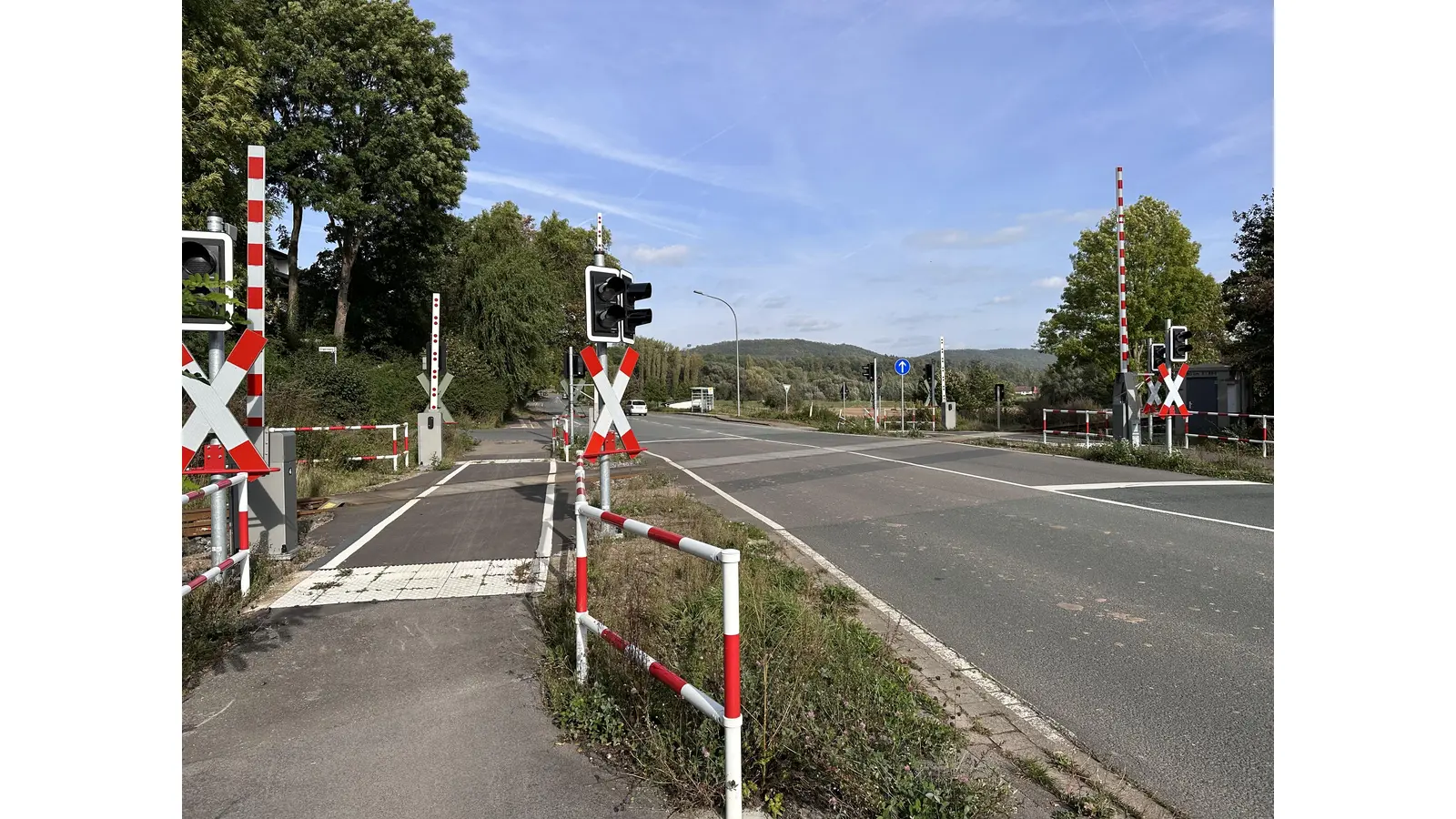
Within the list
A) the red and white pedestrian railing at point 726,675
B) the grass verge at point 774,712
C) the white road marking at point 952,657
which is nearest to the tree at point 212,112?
the white road marking at point 952,657

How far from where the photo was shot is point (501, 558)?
766cm

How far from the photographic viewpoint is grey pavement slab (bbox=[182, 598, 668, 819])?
3.17 metres

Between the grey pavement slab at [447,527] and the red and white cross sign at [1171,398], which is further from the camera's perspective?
the red and white cross sign at [1171,398]

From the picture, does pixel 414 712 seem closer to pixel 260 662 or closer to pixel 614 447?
pixel 260 662

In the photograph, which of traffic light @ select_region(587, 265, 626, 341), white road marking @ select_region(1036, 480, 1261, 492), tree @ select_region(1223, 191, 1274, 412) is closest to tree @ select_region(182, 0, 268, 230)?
traffic light @ select_region(587, 265, 626, 341)

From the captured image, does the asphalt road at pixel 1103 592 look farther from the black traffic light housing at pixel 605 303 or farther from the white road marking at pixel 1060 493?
the black traffic light housing at pixel 605 303

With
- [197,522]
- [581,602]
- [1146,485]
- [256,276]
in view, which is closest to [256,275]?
[256,276]

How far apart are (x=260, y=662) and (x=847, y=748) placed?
369 cm

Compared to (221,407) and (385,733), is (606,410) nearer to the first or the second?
(221,407)

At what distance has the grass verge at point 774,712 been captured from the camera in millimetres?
2986

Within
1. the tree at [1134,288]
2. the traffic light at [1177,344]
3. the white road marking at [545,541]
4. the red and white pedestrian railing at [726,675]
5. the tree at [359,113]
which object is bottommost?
the white road marking at [545,541]

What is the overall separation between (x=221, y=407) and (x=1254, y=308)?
2611 centimetres

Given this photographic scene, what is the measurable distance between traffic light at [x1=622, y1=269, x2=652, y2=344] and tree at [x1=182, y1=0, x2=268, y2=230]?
10037mm

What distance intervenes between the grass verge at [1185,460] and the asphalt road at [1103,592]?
101 cm
